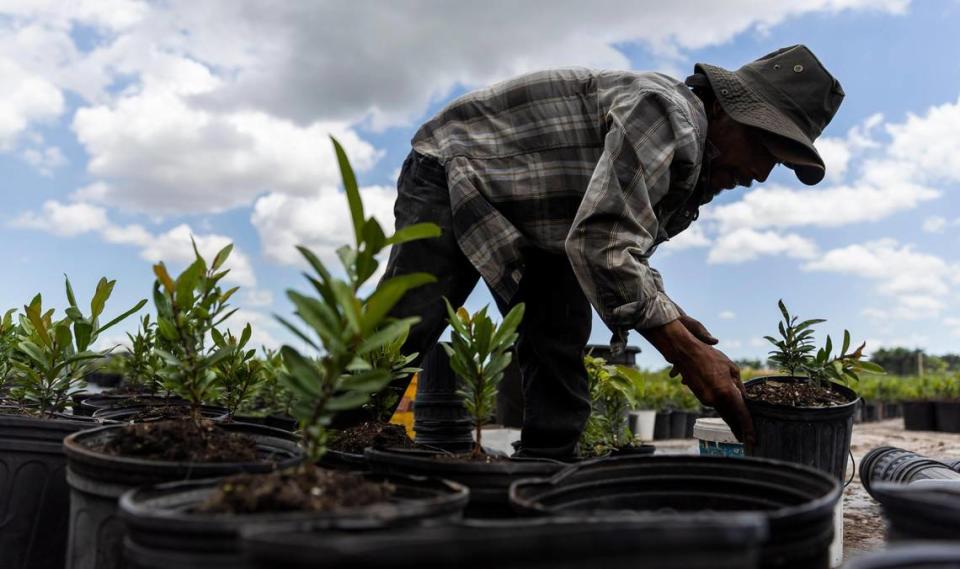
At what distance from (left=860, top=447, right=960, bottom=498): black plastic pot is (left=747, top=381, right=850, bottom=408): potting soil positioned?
0.24 meters

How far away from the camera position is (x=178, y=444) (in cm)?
112

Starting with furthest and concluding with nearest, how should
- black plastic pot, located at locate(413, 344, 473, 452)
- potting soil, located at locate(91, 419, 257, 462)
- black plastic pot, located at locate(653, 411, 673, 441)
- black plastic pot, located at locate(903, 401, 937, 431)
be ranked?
black plastic pot, located at locate(903, 401, 937, 431) → black plastic pot, located at locate(653, 411, 673, 441) → black plastic pot, located at locate(413, 344, 473, 452) → potting soil, located at locate(91, 419, 257, 462)

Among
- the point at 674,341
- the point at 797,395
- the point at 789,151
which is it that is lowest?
the point at 797,395

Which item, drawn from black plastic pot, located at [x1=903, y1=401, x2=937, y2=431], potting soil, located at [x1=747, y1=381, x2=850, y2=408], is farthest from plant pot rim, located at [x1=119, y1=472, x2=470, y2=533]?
black plastic pot, located at [x1=903, y1=401, x2=937, y2=431]

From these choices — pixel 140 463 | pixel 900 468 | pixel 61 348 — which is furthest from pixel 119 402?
pixel 900 468

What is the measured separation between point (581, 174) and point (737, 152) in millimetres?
509

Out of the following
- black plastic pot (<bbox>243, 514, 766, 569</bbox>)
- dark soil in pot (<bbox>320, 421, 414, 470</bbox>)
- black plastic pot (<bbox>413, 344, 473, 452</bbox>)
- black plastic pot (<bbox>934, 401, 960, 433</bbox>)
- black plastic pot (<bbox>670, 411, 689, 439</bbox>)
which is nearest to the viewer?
black plastic pot (<bbox>243, 514, 766, 569</bbox>)

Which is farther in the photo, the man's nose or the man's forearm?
the man's nose

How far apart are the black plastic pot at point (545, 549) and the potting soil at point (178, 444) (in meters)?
0.54

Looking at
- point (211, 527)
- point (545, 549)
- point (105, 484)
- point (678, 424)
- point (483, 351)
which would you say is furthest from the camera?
point (678, 424)

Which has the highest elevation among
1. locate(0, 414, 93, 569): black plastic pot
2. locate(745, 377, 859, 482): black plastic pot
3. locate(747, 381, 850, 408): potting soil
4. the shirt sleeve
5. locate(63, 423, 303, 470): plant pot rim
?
the shirt sleeve

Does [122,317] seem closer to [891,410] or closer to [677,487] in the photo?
[677,487]

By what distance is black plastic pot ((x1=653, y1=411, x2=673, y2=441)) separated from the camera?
7852 mm

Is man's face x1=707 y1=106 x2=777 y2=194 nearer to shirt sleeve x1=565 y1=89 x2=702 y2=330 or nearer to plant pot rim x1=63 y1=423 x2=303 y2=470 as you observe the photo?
shirt sleeve x1=565 y1=89 x2=702 y2=330
